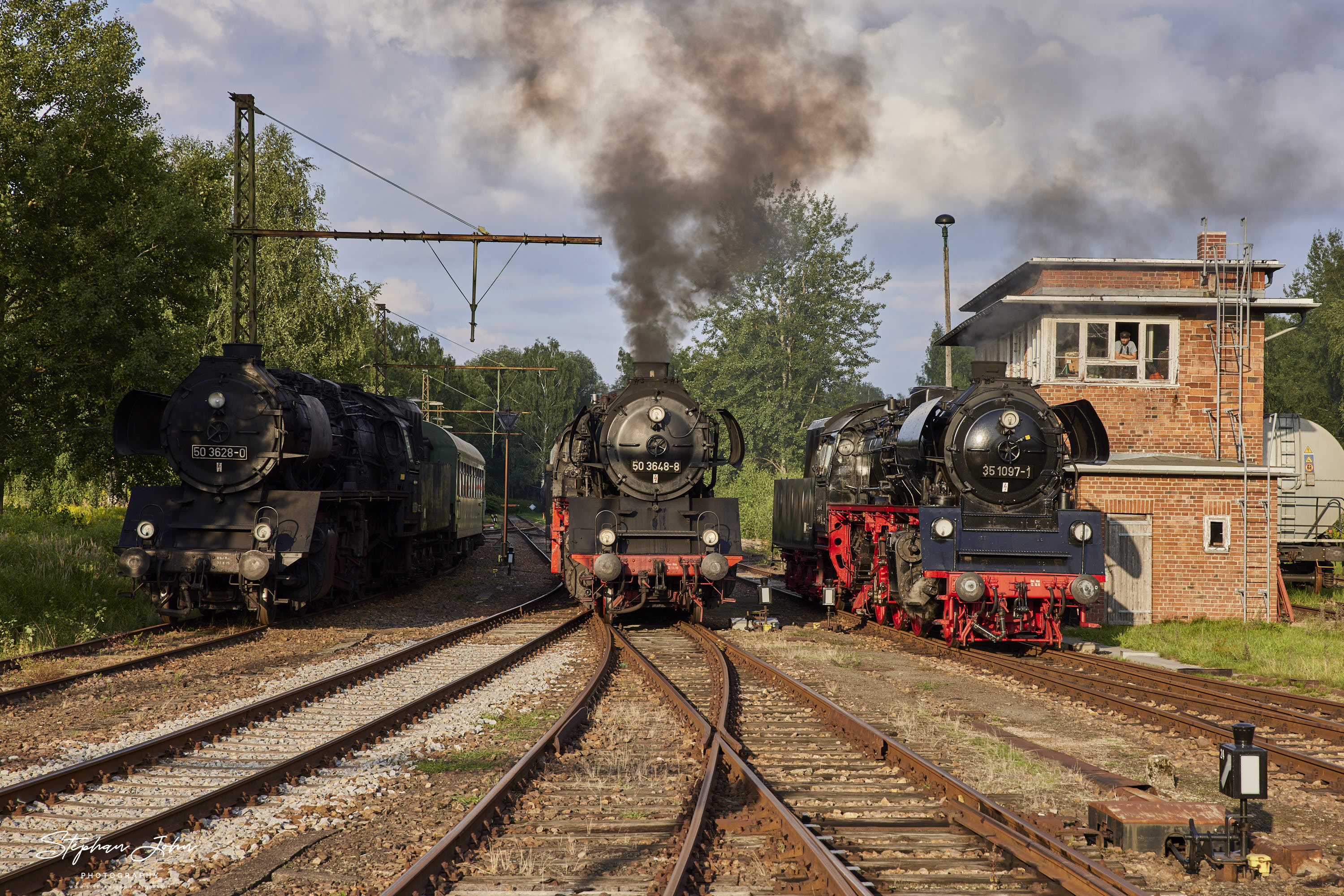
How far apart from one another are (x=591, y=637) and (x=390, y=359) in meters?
58.2

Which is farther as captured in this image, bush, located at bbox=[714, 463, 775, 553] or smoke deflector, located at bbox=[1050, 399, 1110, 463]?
bush, located at bbox=[714, 463, 775, 553]

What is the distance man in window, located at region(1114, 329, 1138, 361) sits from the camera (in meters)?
17.0

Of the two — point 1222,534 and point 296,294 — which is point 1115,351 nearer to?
point 1222,534

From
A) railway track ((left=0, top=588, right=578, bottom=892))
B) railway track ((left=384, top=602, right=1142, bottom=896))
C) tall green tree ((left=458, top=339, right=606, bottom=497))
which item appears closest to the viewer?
railway track ((left=384, top=602, right=1142, bottom=896))

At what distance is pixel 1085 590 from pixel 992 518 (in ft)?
4.43

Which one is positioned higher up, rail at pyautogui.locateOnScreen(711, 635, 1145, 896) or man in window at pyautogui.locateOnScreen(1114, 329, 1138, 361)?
man in window at pyautogui.locateOnScreen(1114, 329, 1138, 361)

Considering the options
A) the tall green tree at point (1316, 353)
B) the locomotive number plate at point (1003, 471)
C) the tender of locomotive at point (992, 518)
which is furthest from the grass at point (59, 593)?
the tall green tree at point (1316, 353)

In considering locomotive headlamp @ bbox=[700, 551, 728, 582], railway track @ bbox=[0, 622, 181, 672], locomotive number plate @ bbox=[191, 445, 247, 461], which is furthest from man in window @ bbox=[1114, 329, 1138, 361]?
railway track @ bbox=[0, 622, 181, 672]

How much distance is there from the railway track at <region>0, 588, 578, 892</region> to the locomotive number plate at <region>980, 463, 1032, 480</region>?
649 cm

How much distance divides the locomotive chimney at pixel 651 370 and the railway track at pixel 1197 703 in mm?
5514

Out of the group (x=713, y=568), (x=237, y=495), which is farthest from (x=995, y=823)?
(x=237, y=495)

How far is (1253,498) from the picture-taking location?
16.0 metres

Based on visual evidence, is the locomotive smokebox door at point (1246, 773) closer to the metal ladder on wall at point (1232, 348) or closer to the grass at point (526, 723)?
the grass at point (526, 723)

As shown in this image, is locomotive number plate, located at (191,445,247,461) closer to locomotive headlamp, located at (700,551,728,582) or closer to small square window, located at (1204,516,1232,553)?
locomotive headlamp, located at (700,551,728,582)
